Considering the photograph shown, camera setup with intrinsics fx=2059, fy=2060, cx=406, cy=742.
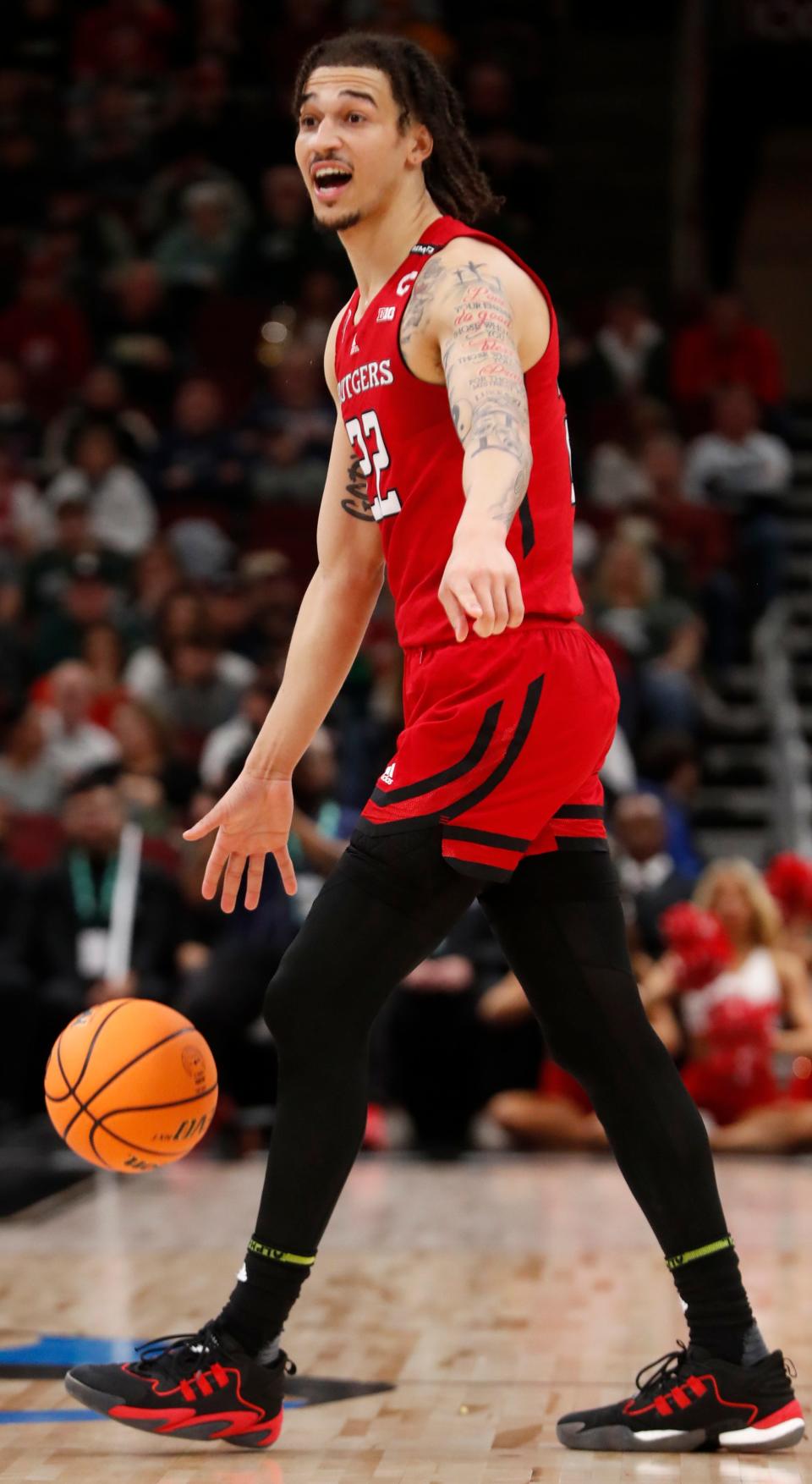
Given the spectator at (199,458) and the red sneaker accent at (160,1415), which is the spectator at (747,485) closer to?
the spectator at (199,458)

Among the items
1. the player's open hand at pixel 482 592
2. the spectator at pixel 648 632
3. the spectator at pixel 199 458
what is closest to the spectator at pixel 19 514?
the spectator at pixel 199 458

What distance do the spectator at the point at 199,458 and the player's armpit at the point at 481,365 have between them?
9650 mm

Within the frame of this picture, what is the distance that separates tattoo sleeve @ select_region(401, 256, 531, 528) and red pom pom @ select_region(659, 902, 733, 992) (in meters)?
5.52

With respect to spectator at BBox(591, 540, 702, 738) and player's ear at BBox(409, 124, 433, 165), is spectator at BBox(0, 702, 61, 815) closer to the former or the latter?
spectator at BBox(591, 540, 702, 738)

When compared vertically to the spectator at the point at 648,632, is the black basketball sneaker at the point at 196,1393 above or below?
below

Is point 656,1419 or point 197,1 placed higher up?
point 197,1

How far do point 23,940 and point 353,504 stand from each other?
6.05 m

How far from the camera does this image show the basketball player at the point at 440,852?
3.33 metres

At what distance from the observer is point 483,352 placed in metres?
3.13

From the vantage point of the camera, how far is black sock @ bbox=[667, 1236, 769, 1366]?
3.46m

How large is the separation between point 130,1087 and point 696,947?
201 inches

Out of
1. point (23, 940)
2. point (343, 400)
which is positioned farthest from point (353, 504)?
point (23, 940)

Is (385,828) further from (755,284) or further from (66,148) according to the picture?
(755,284)

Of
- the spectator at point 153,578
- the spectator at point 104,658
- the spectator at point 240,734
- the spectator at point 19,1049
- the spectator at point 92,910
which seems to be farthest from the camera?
the spectator at point 153,578
